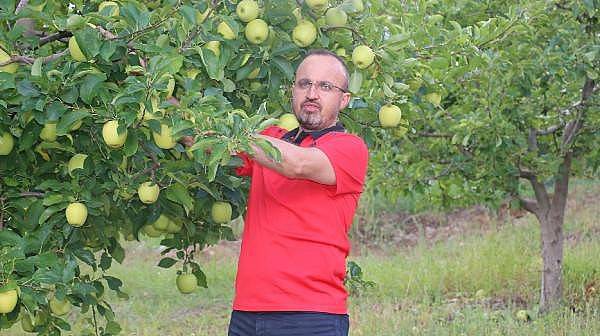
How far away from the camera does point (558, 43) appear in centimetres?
452

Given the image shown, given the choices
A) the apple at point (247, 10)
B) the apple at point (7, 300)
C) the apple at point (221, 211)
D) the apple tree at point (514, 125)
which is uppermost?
the apple tree at point (514, 125)

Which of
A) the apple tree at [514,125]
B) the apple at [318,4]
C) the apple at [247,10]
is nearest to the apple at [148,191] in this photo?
the apple at [247,10]

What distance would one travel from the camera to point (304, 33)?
233 centimetres

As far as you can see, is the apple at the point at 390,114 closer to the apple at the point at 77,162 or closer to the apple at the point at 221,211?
the apple at the point at 221,211

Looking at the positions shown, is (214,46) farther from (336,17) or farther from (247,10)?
(336,17)

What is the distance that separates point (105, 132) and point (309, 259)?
1.93 feet

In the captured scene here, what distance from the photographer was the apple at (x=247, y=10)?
2227 mm

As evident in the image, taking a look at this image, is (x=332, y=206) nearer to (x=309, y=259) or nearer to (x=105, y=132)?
(x=309, y=259)

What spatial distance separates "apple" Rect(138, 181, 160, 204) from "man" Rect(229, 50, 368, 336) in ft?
0.84

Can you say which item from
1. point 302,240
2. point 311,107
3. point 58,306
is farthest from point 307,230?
point 58,306

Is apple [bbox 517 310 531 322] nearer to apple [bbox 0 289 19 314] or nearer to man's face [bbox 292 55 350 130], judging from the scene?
man's face [bbox 292 55 350 130]

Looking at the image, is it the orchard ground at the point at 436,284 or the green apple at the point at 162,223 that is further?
the orchard ground at the point at 436,284

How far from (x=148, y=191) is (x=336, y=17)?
2.17 feet

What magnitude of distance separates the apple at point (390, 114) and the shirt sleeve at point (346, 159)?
34cm
